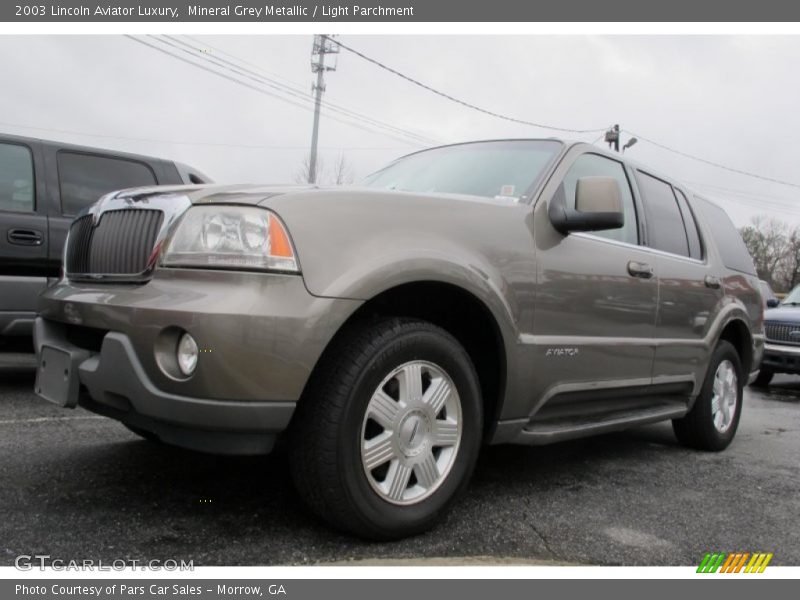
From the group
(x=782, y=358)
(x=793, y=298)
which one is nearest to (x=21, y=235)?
(x=782, y=358)

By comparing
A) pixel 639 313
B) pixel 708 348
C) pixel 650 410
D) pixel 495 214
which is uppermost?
pixel 495 214

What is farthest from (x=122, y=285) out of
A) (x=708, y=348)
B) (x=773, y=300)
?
(x=773, y=300)

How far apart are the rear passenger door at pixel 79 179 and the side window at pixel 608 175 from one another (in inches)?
146

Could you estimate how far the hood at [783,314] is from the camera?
29.2 ft

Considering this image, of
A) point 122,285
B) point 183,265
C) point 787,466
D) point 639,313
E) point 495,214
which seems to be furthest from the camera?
point 787,466

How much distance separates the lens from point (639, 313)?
3.59m

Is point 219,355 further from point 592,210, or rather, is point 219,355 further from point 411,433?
point 592,210

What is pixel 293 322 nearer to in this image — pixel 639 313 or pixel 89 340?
pixel 89 340

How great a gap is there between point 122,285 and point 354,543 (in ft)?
4.08

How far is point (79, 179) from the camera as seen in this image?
5320mm

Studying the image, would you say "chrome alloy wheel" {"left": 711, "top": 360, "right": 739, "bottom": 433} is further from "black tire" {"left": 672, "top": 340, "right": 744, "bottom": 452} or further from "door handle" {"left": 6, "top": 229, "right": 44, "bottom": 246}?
"door handle" {"left": 6, "top": 229, "right": 44, "bottom": 246}

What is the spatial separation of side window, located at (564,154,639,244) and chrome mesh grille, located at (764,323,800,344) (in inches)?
240

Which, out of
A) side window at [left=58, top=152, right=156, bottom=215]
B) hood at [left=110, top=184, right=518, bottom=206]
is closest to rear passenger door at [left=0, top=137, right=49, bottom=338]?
side window at [left=58, top=152, right=156, bottom=215]

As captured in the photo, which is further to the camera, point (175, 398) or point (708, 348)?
point (708, 348)
